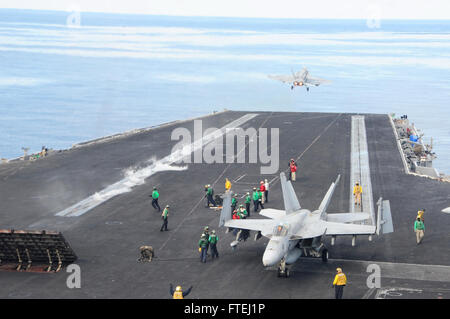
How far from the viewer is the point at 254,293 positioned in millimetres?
26156

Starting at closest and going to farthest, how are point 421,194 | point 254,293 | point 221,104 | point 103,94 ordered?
point 254,293, point 421,194, point 221,104, point 103,94

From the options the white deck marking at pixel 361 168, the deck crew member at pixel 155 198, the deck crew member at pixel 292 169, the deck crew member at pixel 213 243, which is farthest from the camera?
the deck crew member at pixel 292 169

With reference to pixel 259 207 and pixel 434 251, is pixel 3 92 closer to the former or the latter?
pixel 259 207

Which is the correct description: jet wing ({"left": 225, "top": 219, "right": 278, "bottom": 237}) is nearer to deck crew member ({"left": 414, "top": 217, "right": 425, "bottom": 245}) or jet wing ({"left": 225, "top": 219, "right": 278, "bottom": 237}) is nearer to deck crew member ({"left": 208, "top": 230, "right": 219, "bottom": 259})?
deck crew member ({"left": 208, "top": 230, "right": 219, "bottom": 259})

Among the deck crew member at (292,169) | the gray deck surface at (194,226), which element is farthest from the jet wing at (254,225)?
the deck crew member at (292,169)

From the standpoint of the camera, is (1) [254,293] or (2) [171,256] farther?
(2) [171,256]

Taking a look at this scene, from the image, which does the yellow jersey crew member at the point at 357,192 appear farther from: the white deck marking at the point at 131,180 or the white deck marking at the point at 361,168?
the white deck marking at the point at 131,180

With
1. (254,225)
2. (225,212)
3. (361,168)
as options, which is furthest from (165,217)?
(361,168)

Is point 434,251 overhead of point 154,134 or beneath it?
beneath

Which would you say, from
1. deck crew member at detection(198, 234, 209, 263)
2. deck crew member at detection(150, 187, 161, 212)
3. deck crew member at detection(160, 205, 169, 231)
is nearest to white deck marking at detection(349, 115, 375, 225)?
deck crew member at detection(198, 234, 209, 263)

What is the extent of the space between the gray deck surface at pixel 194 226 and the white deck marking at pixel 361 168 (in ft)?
2.22

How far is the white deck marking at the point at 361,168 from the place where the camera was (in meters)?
40.6

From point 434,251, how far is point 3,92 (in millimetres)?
132748
